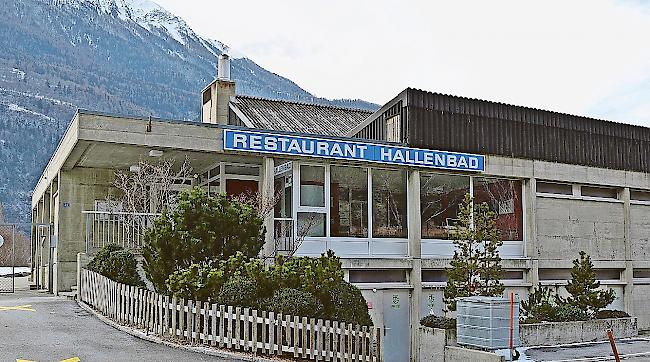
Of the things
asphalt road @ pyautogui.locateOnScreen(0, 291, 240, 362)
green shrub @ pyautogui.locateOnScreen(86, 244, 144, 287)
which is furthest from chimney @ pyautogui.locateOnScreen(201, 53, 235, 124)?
asphalt road @ pyautogui.locateOnScreen(0, 291, 240, 362)

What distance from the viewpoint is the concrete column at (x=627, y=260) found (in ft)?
94.4

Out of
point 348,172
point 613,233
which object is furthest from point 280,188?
point 613,233

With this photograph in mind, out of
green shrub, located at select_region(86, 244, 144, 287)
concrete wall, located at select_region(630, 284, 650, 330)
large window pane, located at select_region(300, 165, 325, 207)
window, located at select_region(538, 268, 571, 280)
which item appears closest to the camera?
green shrub, located at select_region(86, 244, 144, 287)

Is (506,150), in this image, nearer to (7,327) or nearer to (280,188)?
(280,188)

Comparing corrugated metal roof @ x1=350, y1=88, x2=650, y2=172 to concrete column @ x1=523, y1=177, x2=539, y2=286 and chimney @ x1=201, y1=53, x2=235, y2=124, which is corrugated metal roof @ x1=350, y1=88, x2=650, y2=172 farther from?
chimney @ x1=201, y1=53, x2=235, y2=124

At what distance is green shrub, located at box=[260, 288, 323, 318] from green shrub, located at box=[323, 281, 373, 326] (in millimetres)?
375

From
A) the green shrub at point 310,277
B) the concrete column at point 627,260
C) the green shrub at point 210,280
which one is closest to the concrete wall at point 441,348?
the green shrub at point 310,277

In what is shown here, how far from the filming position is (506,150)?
2631cm

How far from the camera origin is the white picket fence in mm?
14594

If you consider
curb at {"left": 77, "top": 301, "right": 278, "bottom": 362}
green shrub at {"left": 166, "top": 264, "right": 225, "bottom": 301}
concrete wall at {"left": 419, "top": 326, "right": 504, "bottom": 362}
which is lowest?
concrete wall at {"left": 419, "top": 326, "right": 504, "bottom": 362}

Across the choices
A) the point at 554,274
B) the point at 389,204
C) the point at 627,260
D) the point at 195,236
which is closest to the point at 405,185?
the point at 389,204

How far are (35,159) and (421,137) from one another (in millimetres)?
176047

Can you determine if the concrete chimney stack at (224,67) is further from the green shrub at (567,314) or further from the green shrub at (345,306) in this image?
the green shrub at (345,306)

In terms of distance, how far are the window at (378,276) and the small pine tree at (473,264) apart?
1.53 meters
